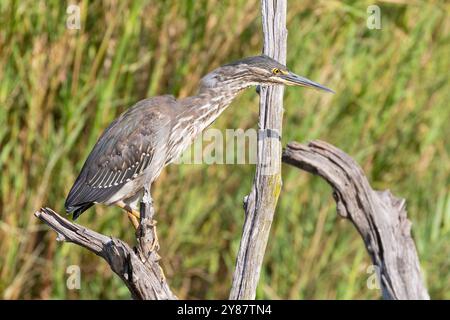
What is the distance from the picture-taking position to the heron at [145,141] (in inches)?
161

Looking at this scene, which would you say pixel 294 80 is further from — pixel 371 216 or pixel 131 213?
pixel 131 213

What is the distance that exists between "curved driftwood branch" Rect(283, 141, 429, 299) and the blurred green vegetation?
3.82ft

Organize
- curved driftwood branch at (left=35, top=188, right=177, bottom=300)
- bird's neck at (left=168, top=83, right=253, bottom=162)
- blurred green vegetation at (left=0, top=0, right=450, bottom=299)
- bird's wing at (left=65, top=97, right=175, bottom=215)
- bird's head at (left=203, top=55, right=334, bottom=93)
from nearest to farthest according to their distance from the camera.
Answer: curved driftwood branch at (left=35, top=188, right=177, bottom=300) → bird's head at (left=203, top=55, right=334, bottom=93) → bird's neck at (left=168, top=83, right=253, bottom=162) → bird's wing at (left=65, top=97, right=175, bottom=215) → blurred green vegetation at (left=0, top=0, right=450, bottom=299)

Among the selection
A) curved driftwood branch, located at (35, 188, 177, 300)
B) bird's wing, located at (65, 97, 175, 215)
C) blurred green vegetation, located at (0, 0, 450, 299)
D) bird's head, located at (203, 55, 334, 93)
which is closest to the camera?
curved driftwood branch, located at (35, 188, 177, 300)

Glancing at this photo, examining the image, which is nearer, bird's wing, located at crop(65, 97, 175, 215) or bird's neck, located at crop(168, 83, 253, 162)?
bird's neck, located at crop(168, 83, 253, 162)

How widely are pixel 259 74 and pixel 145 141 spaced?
0.70 m

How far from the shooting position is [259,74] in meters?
3.78

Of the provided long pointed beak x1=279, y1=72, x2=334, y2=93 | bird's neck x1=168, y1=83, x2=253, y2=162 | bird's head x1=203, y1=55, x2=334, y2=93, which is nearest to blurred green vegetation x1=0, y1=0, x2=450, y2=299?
bird's neck x1=168, y1=83, x2=253, y2=162

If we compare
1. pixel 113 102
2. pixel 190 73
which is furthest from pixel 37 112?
pixel 190 73

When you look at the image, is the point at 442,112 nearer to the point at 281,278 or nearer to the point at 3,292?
the point at 281,278

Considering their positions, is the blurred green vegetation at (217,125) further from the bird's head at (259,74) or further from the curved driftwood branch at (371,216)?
the bird's head at (259,74)

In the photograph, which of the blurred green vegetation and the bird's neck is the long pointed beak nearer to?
the bird's neck

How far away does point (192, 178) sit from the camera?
18.0ft

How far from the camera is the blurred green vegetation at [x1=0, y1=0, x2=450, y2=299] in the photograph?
17.0 feet
